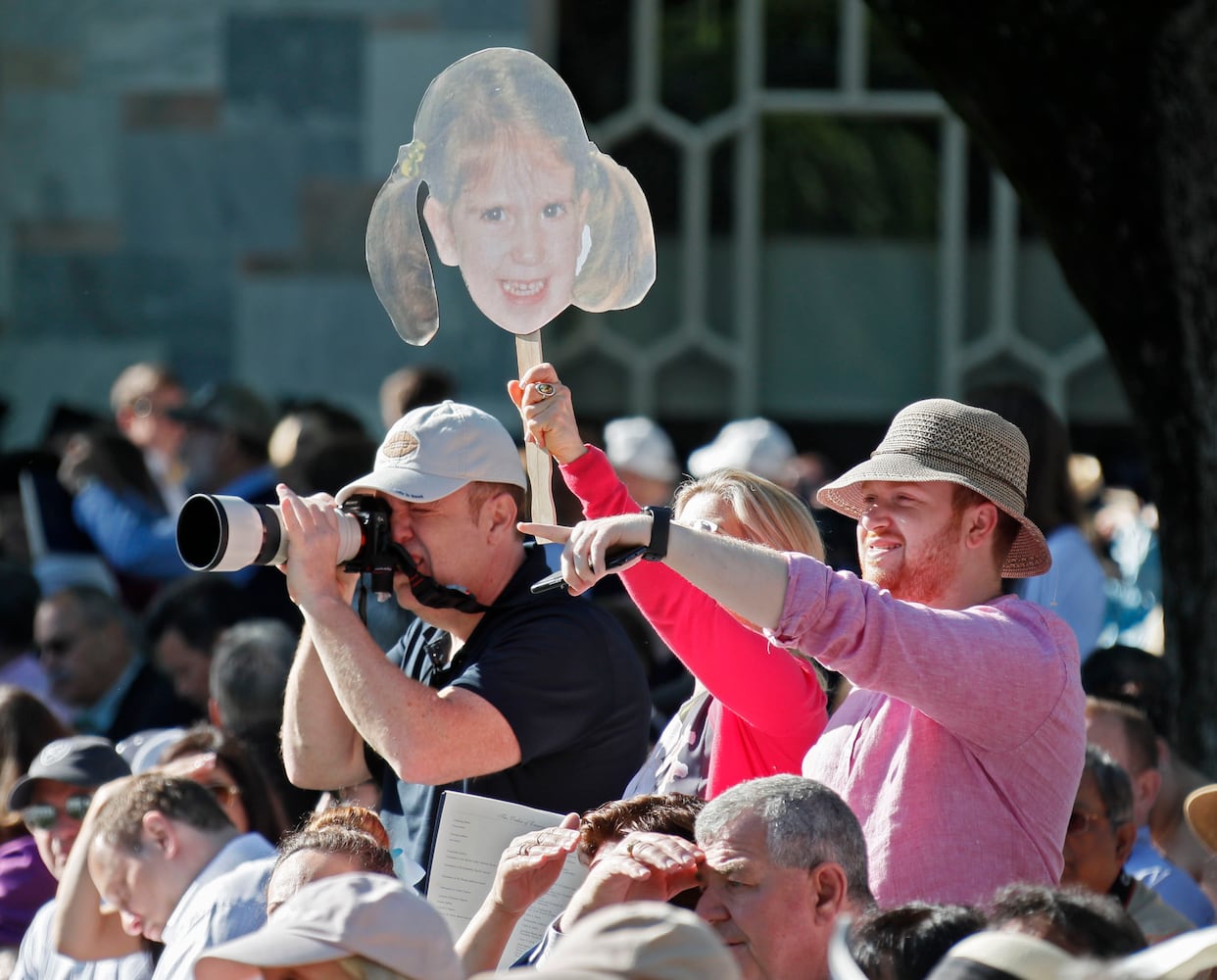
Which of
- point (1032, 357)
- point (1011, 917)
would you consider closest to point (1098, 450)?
point (1032, 357)

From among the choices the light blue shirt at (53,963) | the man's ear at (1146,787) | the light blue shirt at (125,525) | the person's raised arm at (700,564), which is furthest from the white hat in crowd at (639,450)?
the person's raised arm at (700,564)

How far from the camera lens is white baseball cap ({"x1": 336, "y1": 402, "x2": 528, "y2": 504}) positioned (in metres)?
3.49

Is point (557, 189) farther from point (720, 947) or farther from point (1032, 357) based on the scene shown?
point (1032, 357)

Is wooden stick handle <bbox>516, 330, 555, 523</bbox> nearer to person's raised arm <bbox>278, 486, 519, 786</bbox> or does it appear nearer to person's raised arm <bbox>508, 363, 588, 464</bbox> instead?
person's raised arm <bbox>508, 363, 588, 464</bbox>

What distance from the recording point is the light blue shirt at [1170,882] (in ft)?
13.9

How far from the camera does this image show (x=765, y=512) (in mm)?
3562

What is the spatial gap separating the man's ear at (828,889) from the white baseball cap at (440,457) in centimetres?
104

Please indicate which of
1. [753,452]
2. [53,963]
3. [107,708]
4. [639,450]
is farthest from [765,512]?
[753,452]

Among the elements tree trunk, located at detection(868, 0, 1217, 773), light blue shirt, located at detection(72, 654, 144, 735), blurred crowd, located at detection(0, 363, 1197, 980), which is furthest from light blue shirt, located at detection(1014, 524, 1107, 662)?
light blue shirt, located at detection(72, 654, 144, 735)

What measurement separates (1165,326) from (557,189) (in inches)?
80.1

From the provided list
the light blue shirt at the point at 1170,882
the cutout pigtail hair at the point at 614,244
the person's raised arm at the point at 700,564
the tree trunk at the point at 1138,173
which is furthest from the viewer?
the tree trunk at the point at 1138,173

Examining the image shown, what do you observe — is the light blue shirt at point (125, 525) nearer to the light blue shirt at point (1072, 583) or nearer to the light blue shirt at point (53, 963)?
the light blue shirt at point (53, 963)

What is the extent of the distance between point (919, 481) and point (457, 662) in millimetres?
921

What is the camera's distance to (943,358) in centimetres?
953
